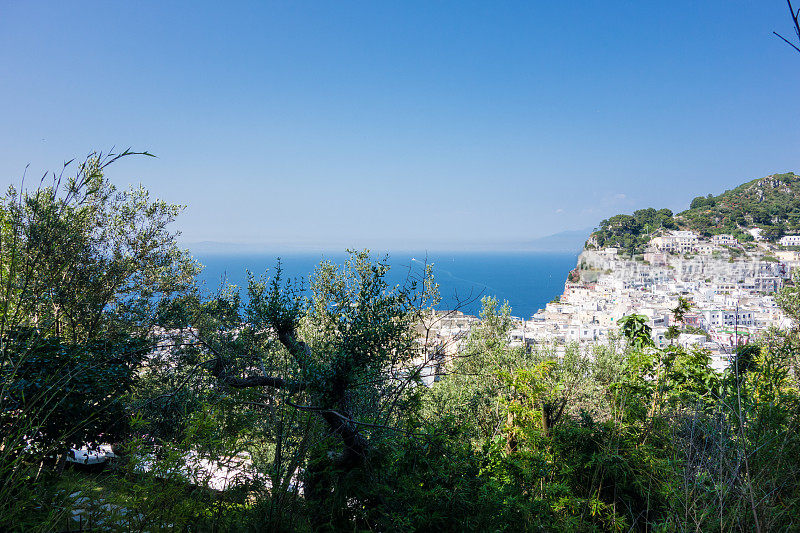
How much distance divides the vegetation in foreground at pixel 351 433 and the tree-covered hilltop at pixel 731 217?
61.9m

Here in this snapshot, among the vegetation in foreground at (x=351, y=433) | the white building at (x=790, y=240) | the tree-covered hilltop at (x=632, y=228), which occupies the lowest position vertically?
the vegetation in foreground at (x=351, y=433)

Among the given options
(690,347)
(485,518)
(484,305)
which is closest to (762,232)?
(484,305)

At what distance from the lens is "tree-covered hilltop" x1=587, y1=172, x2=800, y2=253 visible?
49875 millimetres

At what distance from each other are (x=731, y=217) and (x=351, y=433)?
72.4 m

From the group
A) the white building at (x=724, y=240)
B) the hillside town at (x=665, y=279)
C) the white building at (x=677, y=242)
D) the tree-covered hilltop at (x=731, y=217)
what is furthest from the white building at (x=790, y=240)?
the white building at (x=677, y=242)

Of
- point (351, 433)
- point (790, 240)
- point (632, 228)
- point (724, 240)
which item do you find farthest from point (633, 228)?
point (351, 433)

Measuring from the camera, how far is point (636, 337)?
4.11 meters

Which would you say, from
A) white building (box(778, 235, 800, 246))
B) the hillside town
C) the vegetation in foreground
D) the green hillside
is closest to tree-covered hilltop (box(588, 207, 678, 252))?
the hillside town

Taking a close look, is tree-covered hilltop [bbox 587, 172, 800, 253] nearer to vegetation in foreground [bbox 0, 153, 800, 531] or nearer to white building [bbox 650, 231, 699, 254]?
white building [bbox 650, 231, 699, 254]

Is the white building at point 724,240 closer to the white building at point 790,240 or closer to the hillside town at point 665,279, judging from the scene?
Result: the hillside town at point 665,279

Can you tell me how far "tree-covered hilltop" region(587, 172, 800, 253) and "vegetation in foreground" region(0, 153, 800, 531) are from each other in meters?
61.9

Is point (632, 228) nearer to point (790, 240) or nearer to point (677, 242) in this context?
point (677, 242)

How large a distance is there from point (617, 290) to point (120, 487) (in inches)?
2538

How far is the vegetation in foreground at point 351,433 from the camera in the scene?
131cm
